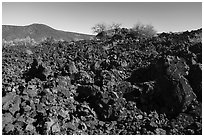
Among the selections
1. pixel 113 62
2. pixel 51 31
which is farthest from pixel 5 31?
pixel 113 62

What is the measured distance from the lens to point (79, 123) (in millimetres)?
6254

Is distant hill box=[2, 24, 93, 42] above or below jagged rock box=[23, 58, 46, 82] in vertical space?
above

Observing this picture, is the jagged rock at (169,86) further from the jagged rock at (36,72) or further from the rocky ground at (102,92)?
the jagged rock at (36,72)

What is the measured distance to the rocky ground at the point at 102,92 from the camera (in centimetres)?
621

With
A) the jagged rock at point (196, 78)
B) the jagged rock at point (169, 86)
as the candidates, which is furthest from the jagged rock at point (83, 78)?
the jagged rock at point (196, 78)

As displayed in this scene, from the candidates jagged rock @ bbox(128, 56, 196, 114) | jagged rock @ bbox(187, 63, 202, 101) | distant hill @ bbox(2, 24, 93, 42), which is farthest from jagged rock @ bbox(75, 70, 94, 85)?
distant hill @ bbox(2, 24, 93, 42)

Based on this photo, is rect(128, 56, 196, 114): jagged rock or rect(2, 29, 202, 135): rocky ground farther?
rect(128, 56, 196, 114): jagged rock

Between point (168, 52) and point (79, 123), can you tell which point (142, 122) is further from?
point (168, 52)

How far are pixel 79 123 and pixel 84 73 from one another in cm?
213

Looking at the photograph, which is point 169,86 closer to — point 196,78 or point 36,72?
point 196,78

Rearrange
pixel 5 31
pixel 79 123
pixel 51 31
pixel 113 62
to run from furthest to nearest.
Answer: pixel 51 31, pixel 5 31, pixel 113 62, pixel 79 123

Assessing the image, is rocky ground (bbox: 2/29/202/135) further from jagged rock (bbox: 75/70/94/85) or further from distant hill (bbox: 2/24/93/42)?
distant hill (bbox: 2/24/93/42)

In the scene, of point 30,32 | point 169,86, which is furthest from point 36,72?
point 30,32

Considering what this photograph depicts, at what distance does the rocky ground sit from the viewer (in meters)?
6.21
